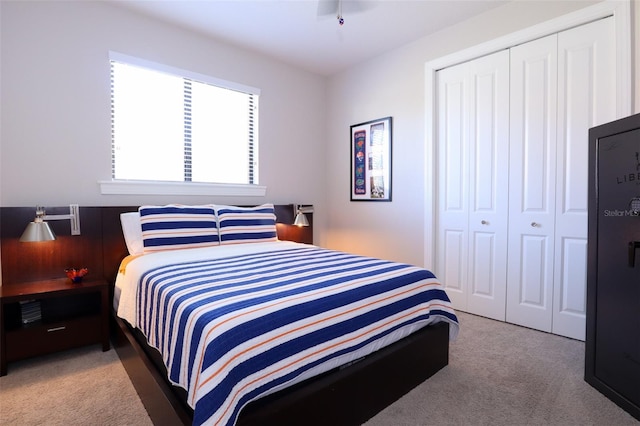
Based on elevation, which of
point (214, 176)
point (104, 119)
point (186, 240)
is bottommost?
point (186, 240)

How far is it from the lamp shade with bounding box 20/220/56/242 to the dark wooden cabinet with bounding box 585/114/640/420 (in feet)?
11.5

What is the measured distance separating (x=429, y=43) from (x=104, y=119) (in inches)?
124

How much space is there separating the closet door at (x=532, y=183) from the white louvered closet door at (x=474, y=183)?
0.24 ft

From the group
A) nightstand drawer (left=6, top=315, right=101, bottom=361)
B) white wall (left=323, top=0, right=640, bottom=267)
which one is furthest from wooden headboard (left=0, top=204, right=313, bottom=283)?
white wall (left=323, top=0, right=640, bottom=267)

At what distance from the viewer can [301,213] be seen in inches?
150

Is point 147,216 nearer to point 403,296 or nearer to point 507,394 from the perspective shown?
point 403,296

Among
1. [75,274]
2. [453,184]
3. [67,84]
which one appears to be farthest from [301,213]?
[67,84]

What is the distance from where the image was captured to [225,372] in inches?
44.3

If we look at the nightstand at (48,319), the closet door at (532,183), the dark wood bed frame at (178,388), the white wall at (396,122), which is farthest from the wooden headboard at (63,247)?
the closet door at (532,183)

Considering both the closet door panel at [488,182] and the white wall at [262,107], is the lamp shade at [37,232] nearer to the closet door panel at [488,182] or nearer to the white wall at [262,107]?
the white wall at [262,107]

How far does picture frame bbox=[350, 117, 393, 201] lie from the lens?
12.3ft

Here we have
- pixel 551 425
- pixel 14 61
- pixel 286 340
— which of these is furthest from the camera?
pixel 14 61

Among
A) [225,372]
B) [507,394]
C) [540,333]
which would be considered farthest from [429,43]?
[225,372]

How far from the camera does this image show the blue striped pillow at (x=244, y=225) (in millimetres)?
2945
